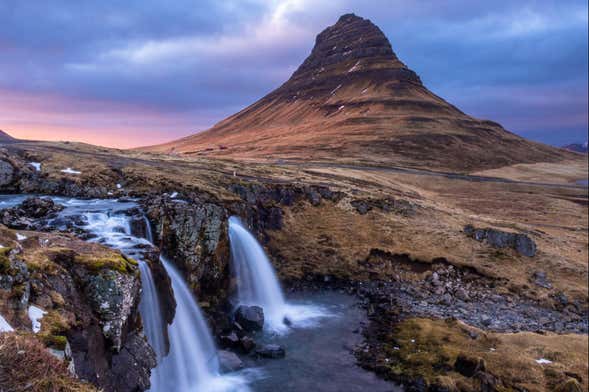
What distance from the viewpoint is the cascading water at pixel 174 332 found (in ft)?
71.2

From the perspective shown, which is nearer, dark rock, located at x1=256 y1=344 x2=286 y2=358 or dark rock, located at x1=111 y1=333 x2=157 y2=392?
dark rock, located at x1=111 y1=333 x2=157 y2=392

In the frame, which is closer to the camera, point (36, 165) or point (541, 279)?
point (541, 279)

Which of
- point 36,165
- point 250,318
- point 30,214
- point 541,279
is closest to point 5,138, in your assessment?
point 36,165

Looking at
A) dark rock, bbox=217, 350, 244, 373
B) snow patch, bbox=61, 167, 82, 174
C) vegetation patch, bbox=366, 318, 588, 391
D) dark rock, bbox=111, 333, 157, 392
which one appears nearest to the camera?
dark rock, bbox=111, 333, 157, 392

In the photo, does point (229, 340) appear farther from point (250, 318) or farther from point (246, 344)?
point (250, 318)

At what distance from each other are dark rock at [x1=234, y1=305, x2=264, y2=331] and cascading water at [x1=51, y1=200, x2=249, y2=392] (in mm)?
3711

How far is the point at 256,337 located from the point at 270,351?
314cm

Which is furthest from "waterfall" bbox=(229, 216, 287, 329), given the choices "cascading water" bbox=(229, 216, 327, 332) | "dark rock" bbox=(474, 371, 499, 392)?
"dark rock" bbox=(474, 371, 499, 392)

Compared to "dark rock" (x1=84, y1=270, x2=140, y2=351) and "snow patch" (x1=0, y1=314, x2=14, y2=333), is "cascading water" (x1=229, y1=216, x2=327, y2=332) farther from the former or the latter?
"snow patch" (x1=0, y1=314, x2=14, y2=333)

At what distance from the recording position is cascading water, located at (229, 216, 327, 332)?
3447 centimetres

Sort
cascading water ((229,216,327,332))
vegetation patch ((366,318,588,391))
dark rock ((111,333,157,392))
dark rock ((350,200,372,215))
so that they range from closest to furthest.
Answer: dark rock ((111,333,157,392)) < vegetation patch ((366,318,588,391)) < cascading water ((229,216,327,332)) < dark rock ((350,200,372,215))

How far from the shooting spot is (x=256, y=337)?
3012 centimetres

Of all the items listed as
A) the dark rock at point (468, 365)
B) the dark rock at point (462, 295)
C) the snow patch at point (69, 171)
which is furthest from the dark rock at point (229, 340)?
the snow patch at point (69, 171)

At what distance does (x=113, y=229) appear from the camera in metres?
27.4
